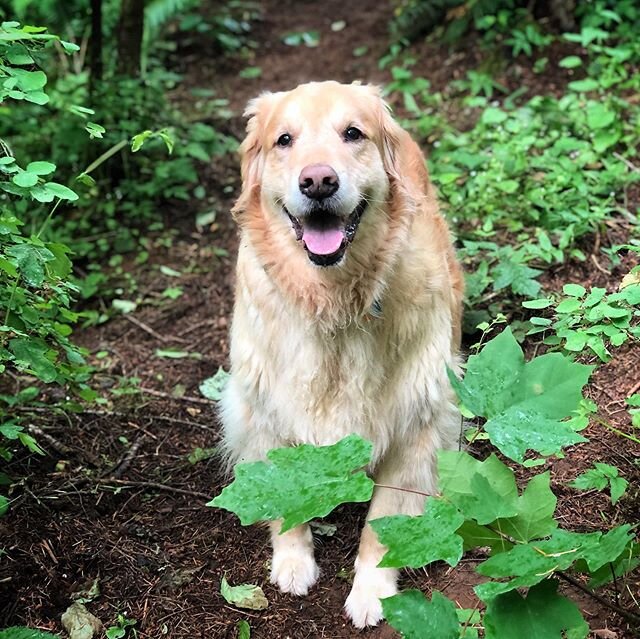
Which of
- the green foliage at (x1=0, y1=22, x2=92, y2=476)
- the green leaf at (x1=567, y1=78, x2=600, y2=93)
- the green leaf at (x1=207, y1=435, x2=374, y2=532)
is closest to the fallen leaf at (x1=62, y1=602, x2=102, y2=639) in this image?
the green foliage at (x1=0, y1=22, x2=92, y2=476)

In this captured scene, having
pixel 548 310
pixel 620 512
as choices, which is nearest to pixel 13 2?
pixel 548 310

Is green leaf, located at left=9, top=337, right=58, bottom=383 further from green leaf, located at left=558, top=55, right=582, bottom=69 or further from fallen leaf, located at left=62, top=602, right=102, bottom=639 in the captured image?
green leaf, located at left=558, top=55, right=582, bottom=69

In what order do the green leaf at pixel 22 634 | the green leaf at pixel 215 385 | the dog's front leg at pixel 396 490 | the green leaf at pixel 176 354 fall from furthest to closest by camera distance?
1. the green leaf at pixel 176 354
2. the green leaf at pixel 215 385
3. the dog's front leg at pixel 396 490
4. the green leaf at pixel 22 634

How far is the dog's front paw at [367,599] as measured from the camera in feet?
8.47

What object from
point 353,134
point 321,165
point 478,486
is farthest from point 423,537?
point 353,134

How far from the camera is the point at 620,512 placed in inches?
98.7

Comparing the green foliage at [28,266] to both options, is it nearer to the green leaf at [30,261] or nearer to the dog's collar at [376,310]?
the green leaf at [30,261]

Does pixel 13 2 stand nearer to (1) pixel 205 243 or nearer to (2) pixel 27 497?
(1) pixel 205 243

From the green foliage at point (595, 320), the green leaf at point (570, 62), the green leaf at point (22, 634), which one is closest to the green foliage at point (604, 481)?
the green foliage at point (595, 320)

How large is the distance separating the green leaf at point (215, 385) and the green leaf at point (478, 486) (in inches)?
79.8

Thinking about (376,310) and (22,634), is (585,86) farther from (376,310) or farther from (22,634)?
(22,634)

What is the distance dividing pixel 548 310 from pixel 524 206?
0.89 m

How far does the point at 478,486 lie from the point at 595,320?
4.43 feet

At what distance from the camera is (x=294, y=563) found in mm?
2770
